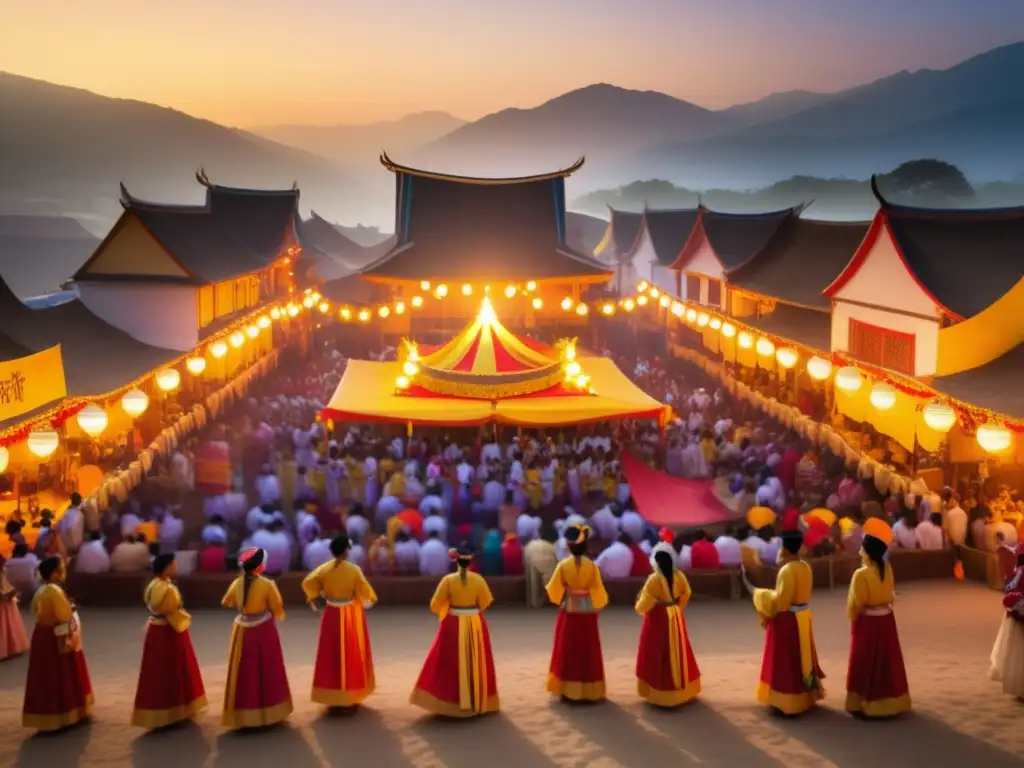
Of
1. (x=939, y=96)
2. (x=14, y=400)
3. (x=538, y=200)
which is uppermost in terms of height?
(x=939, y=96)

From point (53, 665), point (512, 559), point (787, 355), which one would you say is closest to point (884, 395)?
point (787, 355)

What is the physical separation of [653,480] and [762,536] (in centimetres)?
275

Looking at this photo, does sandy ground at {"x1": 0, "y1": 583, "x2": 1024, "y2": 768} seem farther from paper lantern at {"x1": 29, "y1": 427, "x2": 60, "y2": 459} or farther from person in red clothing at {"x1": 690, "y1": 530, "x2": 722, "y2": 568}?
paper lantern at {"x1": 29, "y1": 427, "x2": 60, "y2": 459}

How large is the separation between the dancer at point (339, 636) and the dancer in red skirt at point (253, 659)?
0.39 m

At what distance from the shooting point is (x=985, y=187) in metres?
117

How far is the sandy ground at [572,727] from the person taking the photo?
280 inches

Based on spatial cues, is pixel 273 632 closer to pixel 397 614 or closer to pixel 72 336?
pixel 397 614

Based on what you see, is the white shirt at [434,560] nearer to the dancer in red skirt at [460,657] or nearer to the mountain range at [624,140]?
the dancer in red skirt at [460,657]

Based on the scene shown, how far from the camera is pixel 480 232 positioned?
32.9m

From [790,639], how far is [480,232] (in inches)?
1029

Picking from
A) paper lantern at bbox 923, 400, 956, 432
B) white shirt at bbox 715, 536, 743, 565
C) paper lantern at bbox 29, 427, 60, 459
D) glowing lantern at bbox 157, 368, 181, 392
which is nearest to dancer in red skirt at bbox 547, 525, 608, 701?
white shirt at bbox 715, 536, 743, 565

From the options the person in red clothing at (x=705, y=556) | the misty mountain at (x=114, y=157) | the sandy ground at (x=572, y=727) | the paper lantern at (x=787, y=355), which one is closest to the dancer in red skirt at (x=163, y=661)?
the sandy ground at (x=572, y=727)

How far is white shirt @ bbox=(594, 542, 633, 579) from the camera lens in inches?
460

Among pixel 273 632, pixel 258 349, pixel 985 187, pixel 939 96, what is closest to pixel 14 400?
pixel 273 632
